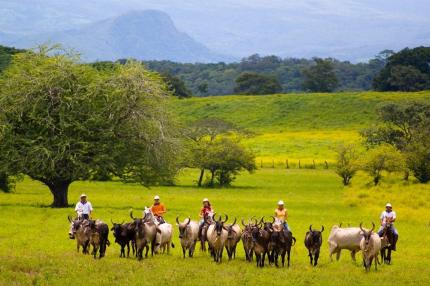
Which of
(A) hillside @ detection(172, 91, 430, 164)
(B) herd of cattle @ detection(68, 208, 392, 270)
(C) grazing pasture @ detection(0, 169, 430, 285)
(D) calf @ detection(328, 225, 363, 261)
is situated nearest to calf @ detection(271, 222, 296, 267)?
(B) herd of cattle @ detection(68, 208, 392, 270)

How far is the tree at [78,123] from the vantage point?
45438mm

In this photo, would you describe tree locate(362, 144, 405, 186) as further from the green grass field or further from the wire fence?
the wire fence

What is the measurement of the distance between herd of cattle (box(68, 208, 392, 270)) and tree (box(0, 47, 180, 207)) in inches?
646

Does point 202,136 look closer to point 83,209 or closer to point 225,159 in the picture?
point 225,159

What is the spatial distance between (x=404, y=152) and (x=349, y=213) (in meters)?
21.0

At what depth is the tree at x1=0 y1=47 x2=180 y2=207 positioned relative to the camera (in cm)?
4544

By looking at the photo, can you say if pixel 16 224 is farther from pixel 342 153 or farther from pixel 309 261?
pixel 342 153

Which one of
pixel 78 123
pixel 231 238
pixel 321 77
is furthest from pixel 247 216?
pixel 321 77

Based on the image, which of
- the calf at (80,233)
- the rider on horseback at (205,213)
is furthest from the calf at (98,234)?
the rider on horseback at (205,213)

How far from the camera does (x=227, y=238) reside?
1116 inches

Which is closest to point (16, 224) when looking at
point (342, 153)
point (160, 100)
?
point (160, 100)

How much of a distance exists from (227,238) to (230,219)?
13.9m

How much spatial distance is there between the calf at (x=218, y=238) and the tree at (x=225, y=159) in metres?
39.0

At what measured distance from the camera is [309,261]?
29438 millimetres
